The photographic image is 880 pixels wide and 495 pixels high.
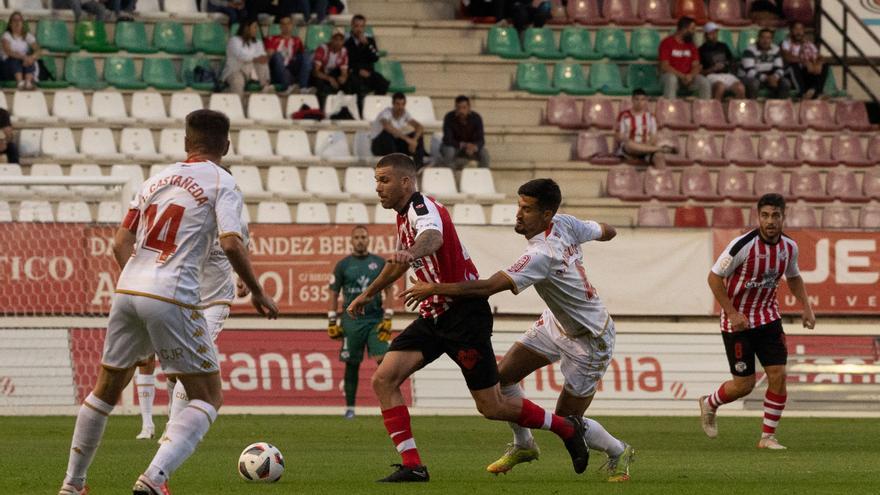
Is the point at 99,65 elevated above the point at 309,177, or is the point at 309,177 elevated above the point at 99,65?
the point at 99,65

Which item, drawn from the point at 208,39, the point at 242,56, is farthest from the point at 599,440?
the point at 208,39

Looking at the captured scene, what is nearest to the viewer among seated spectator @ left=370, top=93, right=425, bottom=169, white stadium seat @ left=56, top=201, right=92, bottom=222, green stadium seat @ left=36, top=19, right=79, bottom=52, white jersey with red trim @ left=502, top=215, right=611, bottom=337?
white jersey with red trim @ left=502, top=215, right=611, bottom=337

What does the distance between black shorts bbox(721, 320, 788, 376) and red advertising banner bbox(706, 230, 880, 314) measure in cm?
698

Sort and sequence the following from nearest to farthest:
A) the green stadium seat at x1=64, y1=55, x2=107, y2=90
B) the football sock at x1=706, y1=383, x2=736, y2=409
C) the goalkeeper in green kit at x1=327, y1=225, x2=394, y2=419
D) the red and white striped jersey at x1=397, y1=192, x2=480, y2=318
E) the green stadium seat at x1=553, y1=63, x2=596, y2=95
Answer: the red and white striped jersey at x1=397, y1=192, x2=480, y2=318 < the football sock at x1=706, y1=383, x2=736, y2=409 < the goalkeeper in green kit at x1=327, y1=225, x2=394, y2=419 < the green stadium seat at x1=64, y1=55, x2=107, y2=90 < the green stadium seat at x1=553, y1=63, x2=596, y2=95

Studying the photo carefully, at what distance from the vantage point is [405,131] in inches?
926

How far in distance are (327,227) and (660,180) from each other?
22.4 ft

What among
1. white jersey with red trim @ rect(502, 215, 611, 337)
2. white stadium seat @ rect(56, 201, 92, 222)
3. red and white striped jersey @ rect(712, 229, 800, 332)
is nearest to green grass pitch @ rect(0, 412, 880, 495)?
white jersey with red trim @ rect(502, 215, 611, 337)

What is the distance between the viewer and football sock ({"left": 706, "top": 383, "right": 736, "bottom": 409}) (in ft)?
48.6

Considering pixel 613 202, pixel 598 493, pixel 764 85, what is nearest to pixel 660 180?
pixel 613 202

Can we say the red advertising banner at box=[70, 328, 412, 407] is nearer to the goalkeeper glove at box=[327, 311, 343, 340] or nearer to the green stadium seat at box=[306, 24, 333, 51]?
the goalkeeper glove at box=[327, 311, 343, 340]

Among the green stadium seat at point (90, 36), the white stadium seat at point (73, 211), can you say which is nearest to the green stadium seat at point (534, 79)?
the green stadium seat at point (90, 36)

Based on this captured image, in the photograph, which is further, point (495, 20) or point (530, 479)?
point (495, 20)

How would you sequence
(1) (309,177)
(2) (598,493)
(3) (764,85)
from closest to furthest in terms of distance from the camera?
(2) (598,493), (1) (309,177), (3) (764,85)

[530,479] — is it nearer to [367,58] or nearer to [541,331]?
[541,331]
